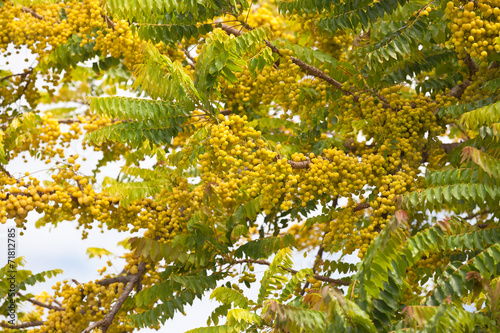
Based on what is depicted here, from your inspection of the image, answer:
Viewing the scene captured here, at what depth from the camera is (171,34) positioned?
4656 millimetres

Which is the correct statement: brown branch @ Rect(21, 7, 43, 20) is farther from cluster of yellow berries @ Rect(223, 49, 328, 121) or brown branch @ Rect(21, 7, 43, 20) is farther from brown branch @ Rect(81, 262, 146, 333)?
brown branch @ Rect(81, 262, 146, 333)

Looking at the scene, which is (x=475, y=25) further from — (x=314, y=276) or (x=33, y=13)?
(x=33, y=13)

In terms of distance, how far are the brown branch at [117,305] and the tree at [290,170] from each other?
0.02 m

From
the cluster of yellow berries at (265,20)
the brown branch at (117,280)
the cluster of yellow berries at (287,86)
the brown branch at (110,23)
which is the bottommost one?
the brown branch at (117,280)

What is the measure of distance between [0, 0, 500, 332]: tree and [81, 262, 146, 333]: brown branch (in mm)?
20

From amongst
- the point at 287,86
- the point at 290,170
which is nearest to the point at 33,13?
the point at 287,86

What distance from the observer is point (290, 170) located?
399 cm

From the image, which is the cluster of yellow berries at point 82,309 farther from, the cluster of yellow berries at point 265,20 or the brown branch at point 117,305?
the cluster of yellow berries at point 265,20

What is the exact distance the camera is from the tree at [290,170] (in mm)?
3404

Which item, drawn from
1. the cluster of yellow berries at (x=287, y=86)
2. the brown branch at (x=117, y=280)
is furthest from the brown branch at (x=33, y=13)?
the brown branch at (x=117, y=280)

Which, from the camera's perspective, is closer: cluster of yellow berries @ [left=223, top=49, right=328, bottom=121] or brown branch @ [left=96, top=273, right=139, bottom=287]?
cluster of yellow berries @ [left=223, top=49, right=328, bottom=121]

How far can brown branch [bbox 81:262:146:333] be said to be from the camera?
16.6 feet

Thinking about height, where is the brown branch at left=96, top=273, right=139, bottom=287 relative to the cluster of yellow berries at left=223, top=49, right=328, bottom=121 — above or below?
below

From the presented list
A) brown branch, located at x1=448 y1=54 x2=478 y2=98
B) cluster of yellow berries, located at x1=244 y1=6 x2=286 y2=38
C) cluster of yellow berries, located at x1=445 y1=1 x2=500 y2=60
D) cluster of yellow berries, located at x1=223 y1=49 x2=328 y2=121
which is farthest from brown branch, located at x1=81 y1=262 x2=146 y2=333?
cluster of yellow berries, located at x1=445 y1=1 x2=500 y2=60
